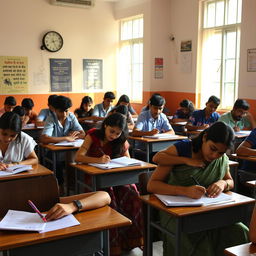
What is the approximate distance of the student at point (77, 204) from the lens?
64.8 inches

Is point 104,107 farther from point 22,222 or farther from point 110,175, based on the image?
point 22,222

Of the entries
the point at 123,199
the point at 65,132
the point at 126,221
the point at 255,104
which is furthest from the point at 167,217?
the point at 255,104

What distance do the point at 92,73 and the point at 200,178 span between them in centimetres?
672

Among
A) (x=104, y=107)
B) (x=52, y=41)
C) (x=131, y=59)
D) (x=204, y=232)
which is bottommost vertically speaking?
(x=204, y=232)

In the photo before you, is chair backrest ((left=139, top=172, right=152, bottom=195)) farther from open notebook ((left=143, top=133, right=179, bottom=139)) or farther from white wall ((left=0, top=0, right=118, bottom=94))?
white wall ((left=0, top=0, right=118, bottom=94))

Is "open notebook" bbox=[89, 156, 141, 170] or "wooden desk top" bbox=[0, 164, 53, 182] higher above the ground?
"open notebook" bbox=[89, 156, 141, 170]

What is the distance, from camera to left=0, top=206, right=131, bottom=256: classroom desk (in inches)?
57.5

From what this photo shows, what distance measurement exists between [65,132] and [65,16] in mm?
4542

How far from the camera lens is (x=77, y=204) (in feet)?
5.74

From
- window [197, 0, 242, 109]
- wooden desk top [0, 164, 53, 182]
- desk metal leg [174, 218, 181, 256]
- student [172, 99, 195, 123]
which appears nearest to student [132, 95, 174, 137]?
student [172, 99, 195, 123]

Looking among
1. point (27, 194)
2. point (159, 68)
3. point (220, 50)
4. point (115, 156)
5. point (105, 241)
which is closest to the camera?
point (105, 241)

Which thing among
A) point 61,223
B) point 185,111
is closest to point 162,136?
point 185,111

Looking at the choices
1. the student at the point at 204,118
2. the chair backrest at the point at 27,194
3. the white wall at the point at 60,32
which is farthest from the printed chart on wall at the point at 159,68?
the chair backrest at the point at 27,194

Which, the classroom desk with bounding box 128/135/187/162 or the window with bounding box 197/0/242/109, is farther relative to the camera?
the window with bounding box 197/0/242/109
